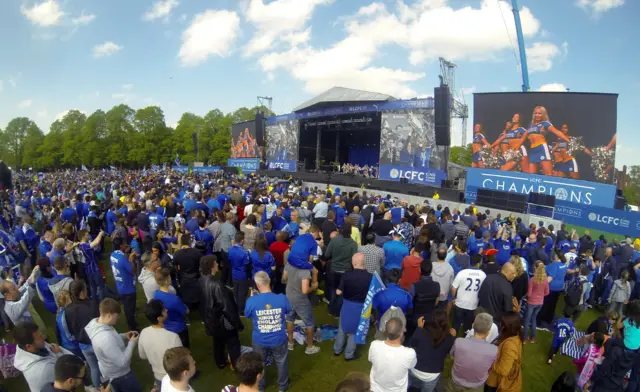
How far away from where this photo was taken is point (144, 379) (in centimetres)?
413

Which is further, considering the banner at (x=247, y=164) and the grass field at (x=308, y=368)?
the banner at (x=247, y=164)

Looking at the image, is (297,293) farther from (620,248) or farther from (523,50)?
(523,50)

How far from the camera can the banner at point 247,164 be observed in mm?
33188

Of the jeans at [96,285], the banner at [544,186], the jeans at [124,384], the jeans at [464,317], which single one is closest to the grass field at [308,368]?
the jeans at [464,317]

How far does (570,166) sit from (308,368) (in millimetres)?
15906

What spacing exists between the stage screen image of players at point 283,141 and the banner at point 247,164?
168 cm

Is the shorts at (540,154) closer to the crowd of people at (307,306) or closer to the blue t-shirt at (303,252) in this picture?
the crowd of people at (307,306)

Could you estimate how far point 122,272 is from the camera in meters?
4.67

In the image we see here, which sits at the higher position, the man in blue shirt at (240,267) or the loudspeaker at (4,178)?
the loudspeaker at (4,178)

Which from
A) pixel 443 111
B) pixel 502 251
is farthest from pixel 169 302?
pixel 443 111

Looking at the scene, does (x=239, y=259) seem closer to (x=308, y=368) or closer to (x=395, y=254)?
(x=308, y=368)

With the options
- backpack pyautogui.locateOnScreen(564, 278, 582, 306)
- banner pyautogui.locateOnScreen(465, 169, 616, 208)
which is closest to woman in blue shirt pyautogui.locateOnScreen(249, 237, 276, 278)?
backpack pyautogui.locateOnScreen(564, 278, 582, 306)

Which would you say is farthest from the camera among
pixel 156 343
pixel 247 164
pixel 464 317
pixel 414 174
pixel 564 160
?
pixel 247 164

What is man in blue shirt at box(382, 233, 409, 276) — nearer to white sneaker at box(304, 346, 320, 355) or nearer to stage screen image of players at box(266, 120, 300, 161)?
white sneaker at box(304, 346, 320, 355)
